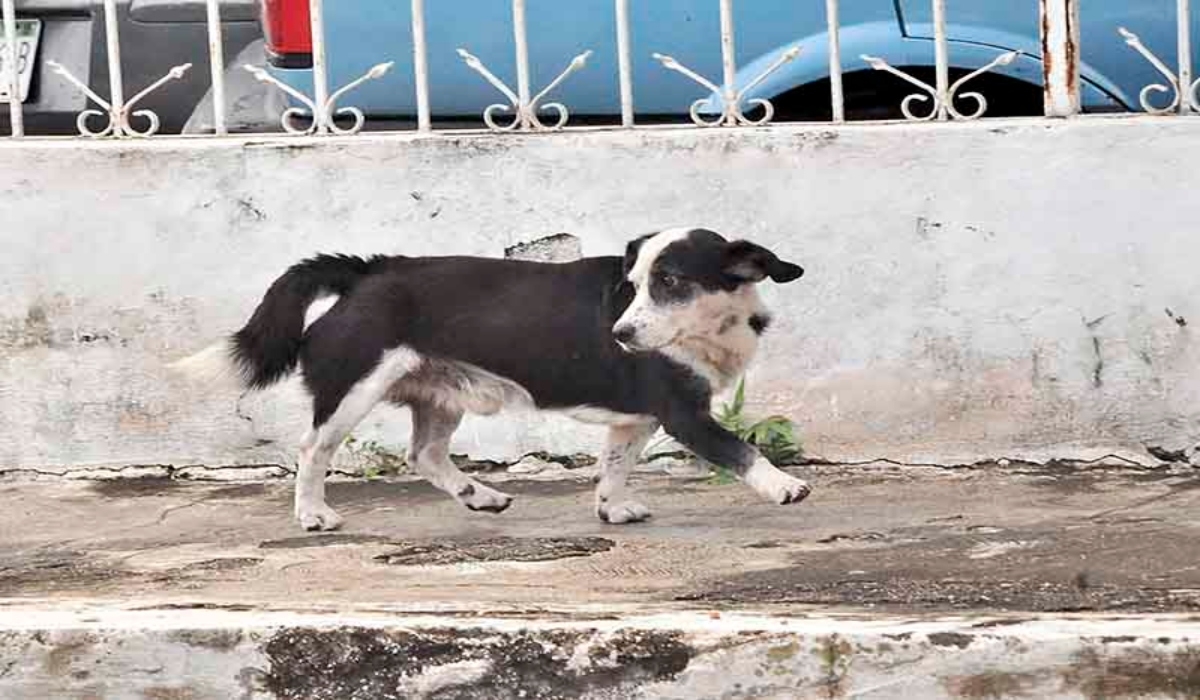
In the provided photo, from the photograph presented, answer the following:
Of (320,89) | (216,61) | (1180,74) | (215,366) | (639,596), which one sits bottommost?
(639,596)

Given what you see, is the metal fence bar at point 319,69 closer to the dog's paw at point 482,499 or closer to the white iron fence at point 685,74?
the white iron fence at point 685,74

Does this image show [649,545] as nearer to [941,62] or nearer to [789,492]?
[789,492]

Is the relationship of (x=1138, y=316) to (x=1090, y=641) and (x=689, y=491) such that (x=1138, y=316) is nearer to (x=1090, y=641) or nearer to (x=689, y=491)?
(x=689, y=491)

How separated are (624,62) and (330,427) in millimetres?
1335

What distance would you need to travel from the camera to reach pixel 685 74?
602cm

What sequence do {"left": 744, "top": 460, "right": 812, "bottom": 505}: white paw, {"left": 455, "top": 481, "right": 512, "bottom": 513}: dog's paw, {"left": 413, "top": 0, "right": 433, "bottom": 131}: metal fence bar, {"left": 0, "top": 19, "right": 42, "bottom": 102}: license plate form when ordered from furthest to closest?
{"left": 0, "top": 19, "right": 42, "bottom": 102}: license plate < {"left": 413, "top": 0, "right": 433, "bottom": 131}: metal fence bar < {"left": 455, "top": 481, "right": 512, "bottom": 513}: dog's paw < {"left": 744, "top": 460, "right": 812, "bottom": 505}: white paw

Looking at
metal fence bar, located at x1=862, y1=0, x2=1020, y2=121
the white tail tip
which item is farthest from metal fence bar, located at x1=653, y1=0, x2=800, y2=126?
the white tail tip

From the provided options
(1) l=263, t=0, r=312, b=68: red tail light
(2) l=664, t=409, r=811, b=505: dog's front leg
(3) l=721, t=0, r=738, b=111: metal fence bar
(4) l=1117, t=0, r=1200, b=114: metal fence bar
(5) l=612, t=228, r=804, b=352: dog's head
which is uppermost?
(1) l=263, t=0, r=312, b=68: red tail light

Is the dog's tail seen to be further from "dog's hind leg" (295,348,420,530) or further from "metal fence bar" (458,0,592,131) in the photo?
"metal fence bar" (458,0,592,131)

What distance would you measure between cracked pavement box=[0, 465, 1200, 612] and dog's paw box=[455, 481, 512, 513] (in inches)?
1.3

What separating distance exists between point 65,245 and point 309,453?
1254 mm

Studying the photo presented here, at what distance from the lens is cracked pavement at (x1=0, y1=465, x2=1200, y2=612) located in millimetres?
4664

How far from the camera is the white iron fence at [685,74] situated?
594 cm

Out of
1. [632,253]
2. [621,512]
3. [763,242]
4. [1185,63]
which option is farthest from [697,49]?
[621,512]
